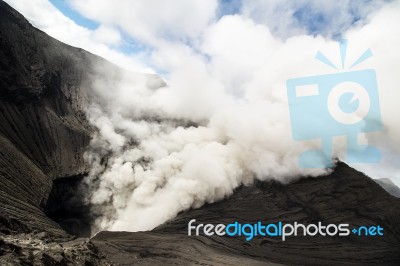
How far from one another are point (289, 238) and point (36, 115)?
42.2 metres

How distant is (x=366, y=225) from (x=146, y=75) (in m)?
65.5

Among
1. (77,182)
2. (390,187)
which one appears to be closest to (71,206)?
(77,182)

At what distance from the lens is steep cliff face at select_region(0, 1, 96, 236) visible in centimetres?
3597

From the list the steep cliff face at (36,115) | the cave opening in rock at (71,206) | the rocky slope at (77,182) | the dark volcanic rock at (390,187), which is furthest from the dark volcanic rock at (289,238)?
the dark volcanic rock at (390,187)

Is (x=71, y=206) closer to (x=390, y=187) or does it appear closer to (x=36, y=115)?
(x=36, y=115)

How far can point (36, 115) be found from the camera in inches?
2024

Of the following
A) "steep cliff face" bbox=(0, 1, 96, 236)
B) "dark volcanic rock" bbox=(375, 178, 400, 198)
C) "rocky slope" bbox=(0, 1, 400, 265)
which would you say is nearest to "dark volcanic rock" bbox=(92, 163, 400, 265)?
"rocky slope" bbox=(0, 1, 400, 265)

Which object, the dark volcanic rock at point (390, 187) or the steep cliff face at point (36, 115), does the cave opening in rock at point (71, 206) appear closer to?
the steep cliff face at point (36, 115)

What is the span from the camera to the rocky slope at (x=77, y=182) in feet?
94.4

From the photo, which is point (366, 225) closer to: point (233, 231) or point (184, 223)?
point (233, 231)

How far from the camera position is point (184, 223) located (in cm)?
3944

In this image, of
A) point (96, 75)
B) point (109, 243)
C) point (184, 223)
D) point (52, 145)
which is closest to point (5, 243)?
point (109, 243)

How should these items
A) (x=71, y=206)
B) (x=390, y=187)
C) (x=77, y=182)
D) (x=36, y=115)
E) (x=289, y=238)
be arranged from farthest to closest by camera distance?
(x=390, y=187)
(x=36, y=115)
(x=77, y=182)
(x=71, y=206)
(x=289, y=238)

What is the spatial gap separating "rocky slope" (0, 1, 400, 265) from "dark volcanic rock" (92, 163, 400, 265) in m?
0.13
